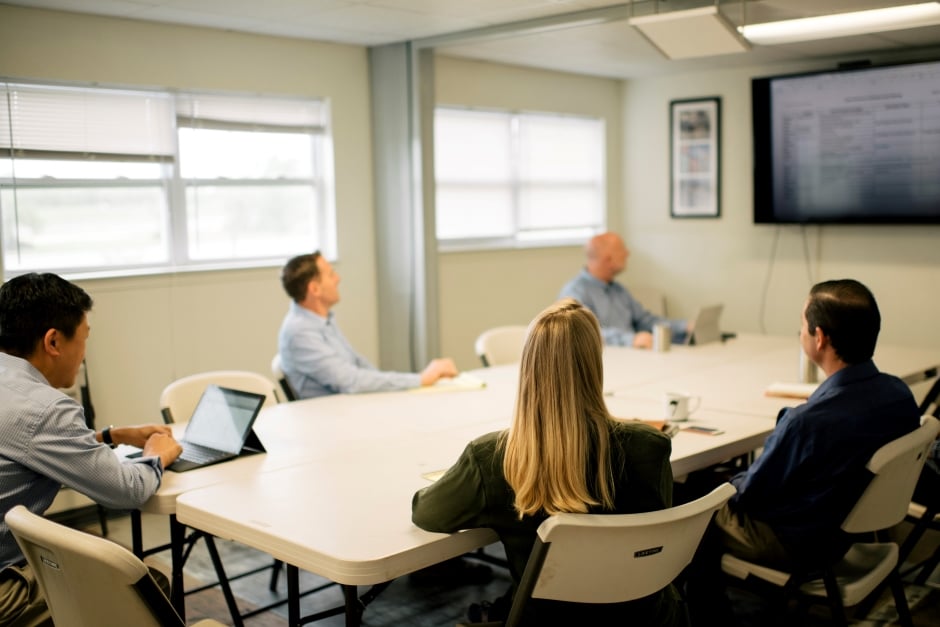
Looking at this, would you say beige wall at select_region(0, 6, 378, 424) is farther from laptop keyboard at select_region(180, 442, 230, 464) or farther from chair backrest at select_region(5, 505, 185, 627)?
chair backrest at select_region(5, 505, 185, 627)

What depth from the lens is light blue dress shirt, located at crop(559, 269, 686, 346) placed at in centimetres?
562

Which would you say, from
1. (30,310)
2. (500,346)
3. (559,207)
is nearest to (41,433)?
(30,310)

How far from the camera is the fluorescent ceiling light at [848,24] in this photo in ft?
15.3

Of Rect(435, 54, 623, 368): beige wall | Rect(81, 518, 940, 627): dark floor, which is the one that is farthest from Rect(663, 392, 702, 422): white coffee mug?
Rect(435, 54, 623, 368): beige wall

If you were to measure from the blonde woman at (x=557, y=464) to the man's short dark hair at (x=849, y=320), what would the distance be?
3.00 ft

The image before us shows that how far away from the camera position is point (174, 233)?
534 cm

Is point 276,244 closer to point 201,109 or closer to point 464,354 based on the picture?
point 201,109

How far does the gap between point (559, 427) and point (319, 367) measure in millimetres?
2018

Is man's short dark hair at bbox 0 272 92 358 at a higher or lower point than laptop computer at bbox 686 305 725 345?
higher

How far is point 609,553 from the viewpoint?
6.65 feet

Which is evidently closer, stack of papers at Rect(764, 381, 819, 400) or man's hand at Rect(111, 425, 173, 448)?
man's hand at Rect(111, 425, 173, 448)

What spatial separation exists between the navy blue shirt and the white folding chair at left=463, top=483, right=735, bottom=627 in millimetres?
Answer: 642

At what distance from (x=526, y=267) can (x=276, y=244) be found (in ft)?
7.49

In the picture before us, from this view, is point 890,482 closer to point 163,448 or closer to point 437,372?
point 437,372
